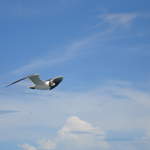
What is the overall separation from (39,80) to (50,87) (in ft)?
19.1

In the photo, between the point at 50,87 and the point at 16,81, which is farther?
the point at 50,87

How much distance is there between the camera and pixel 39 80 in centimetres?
16050

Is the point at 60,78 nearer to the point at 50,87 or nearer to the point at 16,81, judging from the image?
the point at 50,87

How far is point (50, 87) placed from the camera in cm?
16188

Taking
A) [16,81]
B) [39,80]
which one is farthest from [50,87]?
[16,81]

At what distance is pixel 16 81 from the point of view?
14162 cm

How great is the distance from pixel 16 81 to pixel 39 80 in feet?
66.1

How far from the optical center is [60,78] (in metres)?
167

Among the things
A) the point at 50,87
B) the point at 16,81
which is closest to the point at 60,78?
the point at 50,87

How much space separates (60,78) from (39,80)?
11076 millimetres

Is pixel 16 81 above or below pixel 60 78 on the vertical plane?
below

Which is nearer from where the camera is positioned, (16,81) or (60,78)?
(16,81)

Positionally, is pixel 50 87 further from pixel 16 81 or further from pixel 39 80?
pixel 16 81
